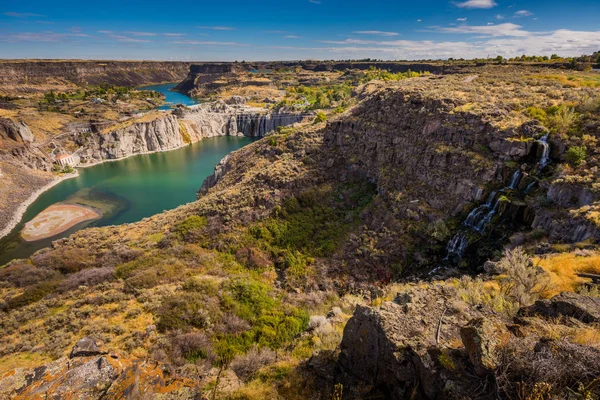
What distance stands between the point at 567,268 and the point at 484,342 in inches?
398

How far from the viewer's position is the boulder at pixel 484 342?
605 centimetres

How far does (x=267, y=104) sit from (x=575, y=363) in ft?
430

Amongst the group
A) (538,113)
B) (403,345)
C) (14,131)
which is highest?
(538,113)

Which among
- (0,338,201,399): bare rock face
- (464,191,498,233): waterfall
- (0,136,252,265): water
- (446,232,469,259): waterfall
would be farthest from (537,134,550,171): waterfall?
(0,136,252,265): water

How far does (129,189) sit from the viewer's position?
60.6 meters

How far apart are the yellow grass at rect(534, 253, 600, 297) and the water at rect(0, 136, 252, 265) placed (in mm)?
49542

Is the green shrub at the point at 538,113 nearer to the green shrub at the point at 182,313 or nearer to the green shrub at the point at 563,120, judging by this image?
the green shrub at the point at 563,120

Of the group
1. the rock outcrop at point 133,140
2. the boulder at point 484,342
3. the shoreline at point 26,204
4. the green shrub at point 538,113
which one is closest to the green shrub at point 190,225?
the boulder at point 484,342

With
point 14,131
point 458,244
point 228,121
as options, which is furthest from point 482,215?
point 228,121

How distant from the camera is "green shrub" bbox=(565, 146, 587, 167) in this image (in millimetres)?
20031

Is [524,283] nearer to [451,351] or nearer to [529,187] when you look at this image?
[451,351]

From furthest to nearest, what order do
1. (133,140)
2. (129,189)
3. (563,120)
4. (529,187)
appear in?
(133,140) < (129,189) < (563,120) < (529,187)

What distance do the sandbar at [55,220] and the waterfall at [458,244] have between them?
4982 centimetres

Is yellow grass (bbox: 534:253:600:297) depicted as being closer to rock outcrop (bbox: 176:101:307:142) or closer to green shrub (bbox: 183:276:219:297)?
green shrub (bbox: 183:276:219:297)
